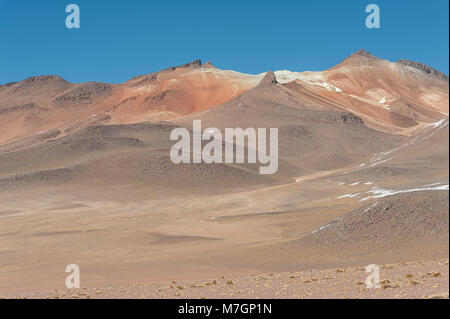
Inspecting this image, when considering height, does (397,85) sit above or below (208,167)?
above

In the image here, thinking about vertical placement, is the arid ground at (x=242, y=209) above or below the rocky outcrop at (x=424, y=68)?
below

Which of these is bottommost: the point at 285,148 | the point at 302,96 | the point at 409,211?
the point at 409,211

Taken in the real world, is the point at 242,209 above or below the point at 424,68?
below

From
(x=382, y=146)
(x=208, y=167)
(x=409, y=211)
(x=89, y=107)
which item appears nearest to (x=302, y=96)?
(x=382, y=146)

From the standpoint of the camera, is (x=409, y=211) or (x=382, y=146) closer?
(x=409, y=211)

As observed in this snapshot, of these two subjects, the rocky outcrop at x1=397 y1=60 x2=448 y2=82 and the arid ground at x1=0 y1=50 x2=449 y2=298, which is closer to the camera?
the arid ground at x1=0 y1=50 x2=449 y2=298

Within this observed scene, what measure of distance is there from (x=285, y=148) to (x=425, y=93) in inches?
3536

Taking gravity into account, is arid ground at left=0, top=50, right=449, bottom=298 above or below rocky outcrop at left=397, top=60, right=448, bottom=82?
below

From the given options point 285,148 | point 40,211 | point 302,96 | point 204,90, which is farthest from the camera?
point 204,90

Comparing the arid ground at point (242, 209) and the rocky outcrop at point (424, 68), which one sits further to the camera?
the rocky outcrop at point (424, 68)

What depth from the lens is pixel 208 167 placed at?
2421 inches

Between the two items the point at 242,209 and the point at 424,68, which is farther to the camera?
the point at 424,68

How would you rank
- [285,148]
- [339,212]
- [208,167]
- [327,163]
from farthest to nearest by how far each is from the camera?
[285,148] < [327,163] < [208,167] < [339,212]
